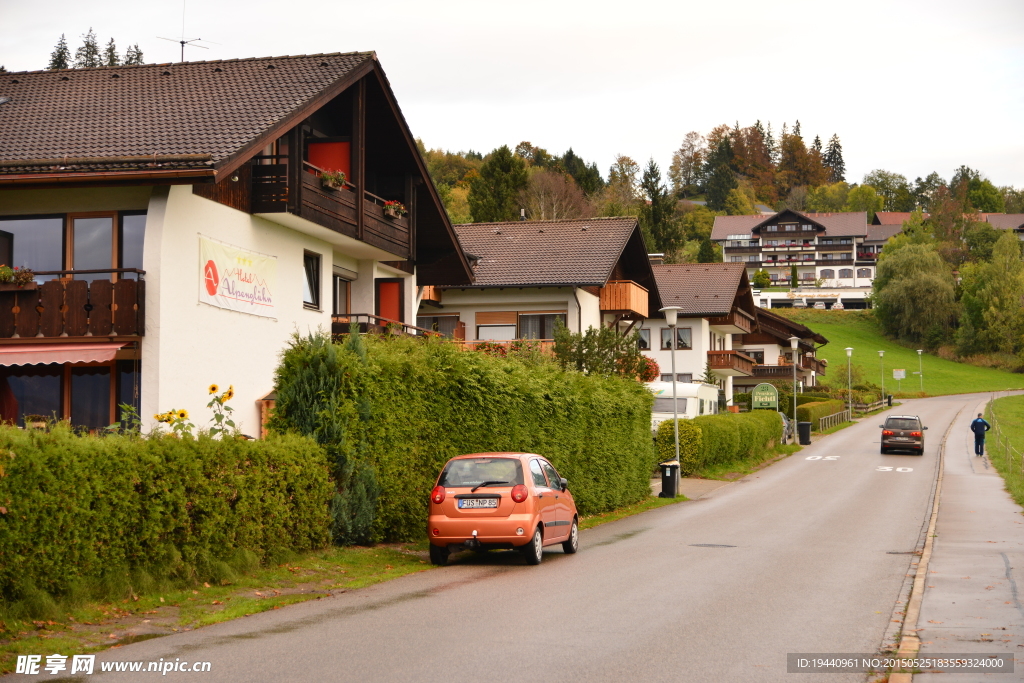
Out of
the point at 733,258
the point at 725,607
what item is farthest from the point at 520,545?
the point at 733,258

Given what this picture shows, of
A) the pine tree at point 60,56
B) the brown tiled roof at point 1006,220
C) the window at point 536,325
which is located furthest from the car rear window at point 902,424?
the brown tiled roof at point 1006,220

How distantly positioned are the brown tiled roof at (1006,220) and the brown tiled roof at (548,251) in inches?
5501

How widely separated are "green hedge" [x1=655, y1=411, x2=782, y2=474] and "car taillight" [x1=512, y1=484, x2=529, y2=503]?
21.3m

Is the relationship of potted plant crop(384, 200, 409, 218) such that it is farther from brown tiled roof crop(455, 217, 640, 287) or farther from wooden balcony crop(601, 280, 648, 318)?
wooden balcony crop(601, 280, 648, 318)

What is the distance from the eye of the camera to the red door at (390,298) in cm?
3020

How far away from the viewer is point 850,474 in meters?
37.7

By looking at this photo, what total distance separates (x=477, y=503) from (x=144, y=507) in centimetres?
516

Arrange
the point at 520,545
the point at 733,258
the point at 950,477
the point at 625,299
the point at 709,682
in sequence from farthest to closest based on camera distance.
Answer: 1. the point at 733,258
2. the point at 625,299
3. the point at 950,477
4. the point at 520,545
5. the point at 709,682

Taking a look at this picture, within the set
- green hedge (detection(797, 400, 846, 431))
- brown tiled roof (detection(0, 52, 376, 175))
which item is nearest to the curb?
brown tiled roof (detection(0, 52, 376, 175))

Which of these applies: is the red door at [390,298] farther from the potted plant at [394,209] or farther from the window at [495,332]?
the window at [495,332]

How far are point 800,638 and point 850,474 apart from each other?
2946cm

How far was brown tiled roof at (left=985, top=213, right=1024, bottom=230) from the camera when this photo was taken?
164 m

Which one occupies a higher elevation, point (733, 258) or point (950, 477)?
point (733, 258)

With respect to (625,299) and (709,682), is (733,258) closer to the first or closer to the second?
(625,299)
